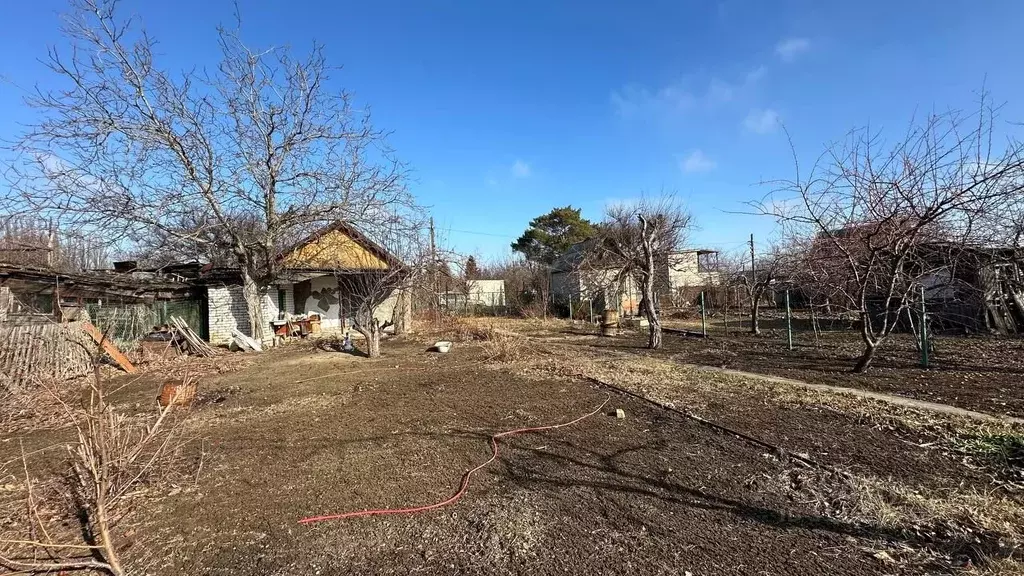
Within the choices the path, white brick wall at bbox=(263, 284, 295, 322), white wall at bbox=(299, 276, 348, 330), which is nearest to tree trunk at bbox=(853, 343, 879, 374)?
the path

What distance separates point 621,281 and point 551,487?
14.3 m

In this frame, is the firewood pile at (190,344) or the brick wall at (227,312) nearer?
the firewood pile at (190,344)

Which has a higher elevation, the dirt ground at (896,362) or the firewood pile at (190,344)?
the firewood pile at (190,344)

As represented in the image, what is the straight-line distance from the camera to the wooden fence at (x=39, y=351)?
7499 millimetres

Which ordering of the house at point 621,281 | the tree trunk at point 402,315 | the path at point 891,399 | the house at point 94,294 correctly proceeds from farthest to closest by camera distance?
the house at point 621,281 → the tree trunk at point 402,315 → the house at point 94,294 → the path at point 891,399

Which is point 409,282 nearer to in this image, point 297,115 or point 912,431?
point 297,115

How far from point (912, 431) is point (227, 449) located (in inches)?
271

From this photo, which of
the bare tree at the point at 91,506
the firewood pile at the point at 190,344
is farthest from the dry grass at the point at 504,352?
the firewood pile at the point at 190,344

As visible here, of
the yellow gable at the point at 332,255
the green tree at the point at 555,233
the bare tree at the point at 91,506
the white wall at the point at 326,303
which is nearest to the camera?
the bare tree at the point at 91,506

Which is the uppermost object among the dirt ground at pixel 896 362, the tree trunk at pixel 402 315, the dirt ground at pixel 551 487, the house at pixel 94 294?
the house at pixel 94 294

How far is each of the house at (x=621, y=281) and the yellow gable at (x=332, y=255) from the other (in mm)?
8966

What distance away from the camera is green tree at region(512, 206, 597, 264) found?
3694 centimetres

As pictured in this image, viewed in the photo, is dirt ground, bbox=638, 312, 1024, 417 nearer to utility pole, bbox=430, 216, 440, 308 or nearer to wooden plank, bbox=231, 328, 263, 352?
utility pole, bbox=430, 216, 440, 308

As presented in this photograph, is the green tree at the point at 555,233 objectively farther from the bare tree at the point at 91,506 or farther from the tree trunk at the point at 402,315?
the bare tree at the point at 91,506
